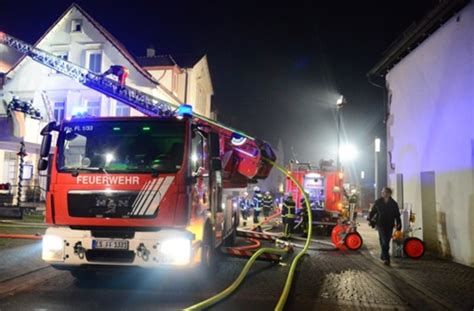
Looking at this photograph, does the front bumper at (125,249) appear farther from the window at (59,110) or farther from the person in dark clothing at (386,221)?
the window at (59,110)

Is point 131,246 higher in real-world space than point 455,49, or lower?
lower

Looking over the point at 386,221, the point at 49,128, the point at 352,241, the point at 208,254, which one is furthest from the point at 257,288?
the point at 352,241

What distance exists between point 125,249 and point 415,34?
9.54 metres

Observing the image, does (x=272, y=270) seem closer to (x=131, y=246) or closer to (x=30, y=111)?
(x=131, y=246)

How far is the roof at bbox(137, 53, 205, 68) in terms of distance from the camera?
23.7 meters

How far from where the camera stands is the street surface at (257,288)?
5852mm

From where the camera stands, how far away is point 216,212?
8.12 metres

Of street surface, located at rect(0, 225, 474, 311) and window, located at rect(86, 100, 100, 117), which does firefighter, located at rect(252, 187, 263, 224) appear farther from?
street surface, located at rect(0, 225, 474, 311)

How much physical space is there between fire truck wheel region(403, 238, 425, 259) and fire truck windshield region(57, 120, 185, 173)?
21.4 ft

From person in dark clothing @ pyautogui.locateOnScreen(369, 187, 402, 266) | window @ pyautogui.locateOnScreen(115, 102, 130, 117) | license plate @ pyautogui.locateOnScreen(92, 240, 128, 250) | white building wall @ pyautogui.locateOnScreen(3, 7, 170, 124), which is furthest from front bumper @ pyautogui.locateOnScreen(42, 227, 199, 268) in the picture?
white building wall @ pyautogui.locateOnScreen(3, 7, 170, 124)

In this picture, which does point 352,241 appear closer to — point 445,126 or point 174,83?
point 445,126

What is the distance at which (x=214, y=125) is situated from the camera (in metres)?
8.57

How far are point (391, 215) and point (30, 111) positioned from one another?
1442 centimetres

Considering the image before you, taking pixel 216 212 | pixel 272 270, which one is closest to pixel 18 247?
pixel 216 212
